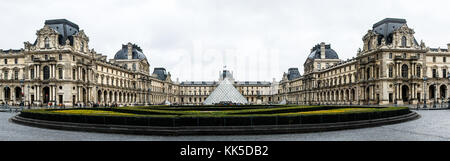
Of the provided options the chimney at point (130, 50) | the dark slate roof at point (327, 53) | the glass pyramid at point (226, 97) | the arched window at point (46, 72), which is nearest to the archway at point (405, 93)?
the glass pyramid at point (226, 97)

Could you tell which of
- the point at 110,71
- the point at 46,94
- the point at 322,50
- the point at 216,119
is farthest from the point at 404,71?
the point at 46,94

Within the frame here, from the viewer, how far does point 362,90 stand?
6044cm

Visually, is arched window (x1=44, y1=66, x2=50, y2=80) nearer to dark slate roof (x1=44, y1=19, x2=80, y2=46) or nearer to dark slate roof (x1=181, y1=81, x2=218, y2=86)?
dark slate roof (x1=44, y1=19, x2=80, y2=46)

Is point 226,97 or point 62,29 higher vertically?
point 62,29

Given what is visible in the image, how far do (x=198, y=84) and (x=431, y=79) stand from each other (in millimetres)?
95682

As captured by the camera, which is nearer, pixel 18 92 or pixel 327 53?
pixel 18 92

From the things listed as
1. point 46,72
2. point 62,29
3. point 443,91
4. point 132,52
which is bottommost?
point 443,91

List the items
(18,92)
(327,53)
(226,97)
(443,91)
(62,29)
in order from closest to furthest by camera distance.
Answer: (62,29), (18,92), (443,91), (226,97), (327,53)

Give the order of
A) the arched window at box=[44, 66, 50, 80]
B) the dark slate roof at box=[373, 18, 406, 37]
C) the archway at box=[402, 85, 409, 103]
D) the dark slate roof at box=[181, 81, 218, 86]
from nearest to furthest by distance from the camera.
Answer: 1. the arched window at box=[44, 66, 50, 80]
2. the archway at box=[402, 85, 409, 103]
3. the dark slate roof at box=[373, 18, 406, 37]
4. the dark slate roof at box=[181, 81, 218, 86]

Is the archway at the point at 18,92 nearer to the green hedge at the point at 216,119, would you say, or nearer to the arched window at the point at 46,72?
the arched window at the point at 46,72

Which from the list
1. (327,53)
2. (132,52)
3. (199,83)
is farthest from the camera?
(199,83)

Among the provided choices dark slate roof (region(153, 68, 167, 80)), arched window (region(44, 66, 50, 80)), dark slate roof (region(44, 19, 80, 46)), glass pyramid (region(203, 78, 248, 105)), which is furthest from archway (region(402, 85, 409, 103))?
dark slate roof (region(153, 68, 167, 80))

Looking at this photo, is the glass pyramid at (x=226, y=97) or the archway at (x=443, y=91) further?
the glass pyramid at (x=226, y=97)

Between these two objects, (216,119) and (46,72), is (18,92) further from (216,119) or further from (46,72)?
(216,119)
